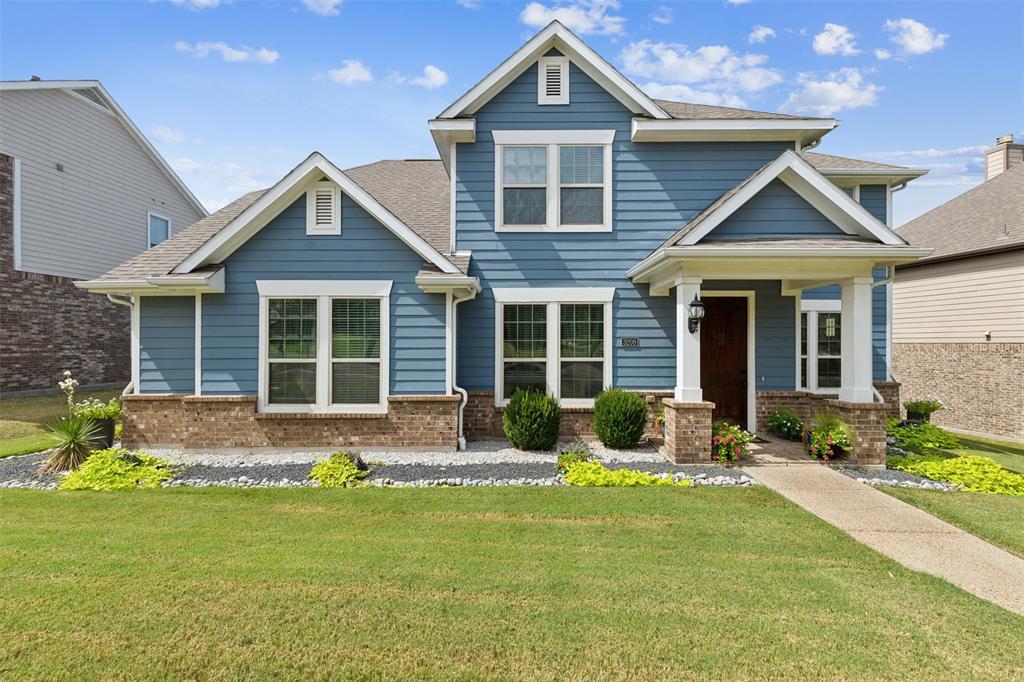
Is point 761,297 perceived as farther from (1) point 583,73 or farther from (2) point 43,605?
(2) point 43,605

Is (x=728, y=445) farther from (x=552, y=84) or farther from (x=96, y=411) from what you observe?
(x=96, y=411)

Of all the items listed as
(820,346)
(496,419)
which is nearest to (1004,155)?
(820,346)

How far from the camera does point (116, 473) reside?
6879 millimetres

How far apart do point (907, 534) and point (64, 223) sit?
21938mm

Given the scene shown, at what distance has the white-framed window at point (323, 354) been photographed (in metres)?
8.51

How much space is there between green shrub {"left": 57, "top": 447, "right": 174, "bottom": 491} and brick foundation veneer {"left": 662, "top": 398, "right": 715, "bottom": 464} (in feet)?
23.8

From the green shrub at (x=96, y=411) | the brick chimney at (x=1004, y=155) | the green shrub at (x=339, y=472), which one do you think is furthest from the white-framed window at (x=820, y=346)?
the brick chimney at (x=1004, y=155)

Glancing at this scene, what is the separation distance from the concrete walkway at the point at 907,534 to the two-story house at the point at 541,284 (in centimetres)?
146

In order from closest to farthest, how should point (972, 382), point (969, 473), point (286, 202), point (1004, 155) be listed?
point (969, 473), point (286, 202), point (972, 382), point (1004, 155)

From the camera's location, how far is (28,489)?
6.57 meters

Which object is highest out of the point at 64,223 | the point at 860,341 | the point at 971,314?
the point at 64,223

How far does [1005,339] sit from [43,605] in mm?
17564

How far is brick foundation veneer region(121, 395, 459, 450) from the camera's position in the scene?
841 cm

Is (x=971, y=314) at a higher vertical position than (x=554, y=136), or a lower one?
lower
